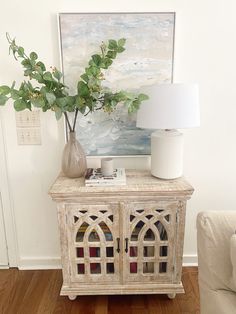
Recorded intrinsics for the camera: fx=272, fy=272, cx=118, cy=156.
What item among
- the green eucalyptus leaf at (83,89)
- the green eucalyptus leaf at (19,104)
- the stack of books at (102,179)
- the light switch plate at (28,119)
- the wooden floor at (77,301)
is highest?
the green eucalyptus leaf at (83,89)

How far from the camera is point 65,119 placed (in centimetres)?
177

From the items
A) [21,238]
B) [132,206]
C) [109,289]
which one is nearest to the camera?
[132,206]

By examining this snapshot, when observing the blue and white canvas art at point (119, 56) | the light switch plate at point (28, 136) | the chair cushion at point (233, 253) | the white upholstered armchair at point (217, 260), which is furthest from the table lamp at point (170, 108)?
the light switch plate at point (28, 136)

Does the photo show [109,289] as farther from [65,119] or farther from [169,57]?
[169,57]

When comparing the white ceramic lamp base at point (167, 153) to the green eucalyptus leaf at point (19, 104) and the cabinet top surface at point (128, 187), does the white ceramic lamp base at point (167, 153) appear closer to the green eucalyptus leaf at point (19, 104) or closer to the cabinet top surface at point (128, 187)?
the cabinet top surface at point (128, 187)

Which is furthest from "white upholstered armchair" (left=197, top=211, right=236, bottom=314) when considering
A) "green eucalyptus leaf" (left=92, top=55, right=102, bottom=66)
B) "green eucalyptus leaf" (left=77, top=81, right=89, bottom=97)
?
"green eucalyptus leaf" (left=92, top=55, right=102, bottom=66)

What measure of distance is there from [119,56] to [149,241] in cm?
115

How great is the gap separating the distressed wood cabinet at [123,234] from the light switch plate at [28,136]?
37cm

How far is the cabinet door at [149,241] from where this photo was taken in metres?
1.57

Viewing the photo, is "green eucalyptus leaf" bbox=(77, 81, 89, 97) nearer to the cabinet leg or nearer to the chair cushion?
the chair cushion

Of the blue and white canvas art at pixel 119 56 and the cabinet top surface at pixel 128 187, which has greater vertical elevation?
the blue and white canvas art at pixel 119 56

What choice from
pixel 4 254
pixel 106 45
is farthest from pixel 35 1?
pixel 4 254

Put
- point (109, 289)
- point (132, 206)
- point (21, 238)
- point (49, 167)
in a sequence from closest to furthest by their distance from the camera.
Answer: point (132, 206) → point (109, 289) → point (49, 167) → point (21, 238)

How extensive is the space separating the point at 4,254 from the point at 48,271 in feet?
1.17
